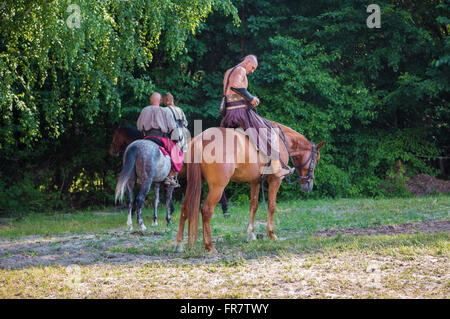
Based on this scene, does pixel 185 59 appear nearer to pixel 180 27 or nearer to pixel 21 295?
pixel 180 27

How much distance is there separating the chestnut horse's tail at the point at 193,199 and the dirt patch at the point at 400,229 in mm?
2534

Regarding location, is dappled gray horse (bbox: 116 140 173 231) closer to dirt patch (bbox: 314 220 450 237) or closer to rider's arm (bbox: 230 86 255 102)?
rider's arm (bbox: 230 86 255 102)

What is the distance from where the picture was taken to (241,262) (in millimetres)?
5797

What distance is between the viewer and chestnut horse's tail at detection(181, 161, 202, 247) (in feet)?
21.1

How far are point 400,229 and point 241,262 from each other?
142 inches

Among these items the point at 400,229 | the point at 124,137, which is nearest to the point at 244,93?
the point at 400,229

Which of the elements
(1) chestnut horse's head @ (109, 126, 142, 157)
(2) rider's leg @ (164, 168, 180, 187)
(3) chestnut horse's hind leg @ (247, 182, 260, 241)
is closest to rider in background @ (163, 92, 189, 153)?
(2) rider's leg @ (164, 168, 180, 187)

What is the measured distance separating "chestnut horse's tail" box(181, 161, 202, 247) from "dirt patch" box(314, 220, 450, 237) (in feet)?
8.31

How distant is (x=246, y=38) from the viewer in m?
16.5

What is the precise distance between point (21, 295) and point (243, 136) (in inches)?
145

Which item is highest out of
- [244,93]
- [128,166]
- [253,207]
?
[244,93]

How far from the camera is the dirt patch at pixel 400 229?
7.95m

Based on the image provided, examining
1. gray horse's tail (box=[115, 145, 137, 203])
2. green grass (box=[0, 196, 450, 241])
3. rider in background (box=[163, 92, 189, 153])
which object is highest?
rider in background (box=[163, 92, 189, 153])

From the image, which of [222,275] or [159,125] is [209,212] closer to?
[222,275]
